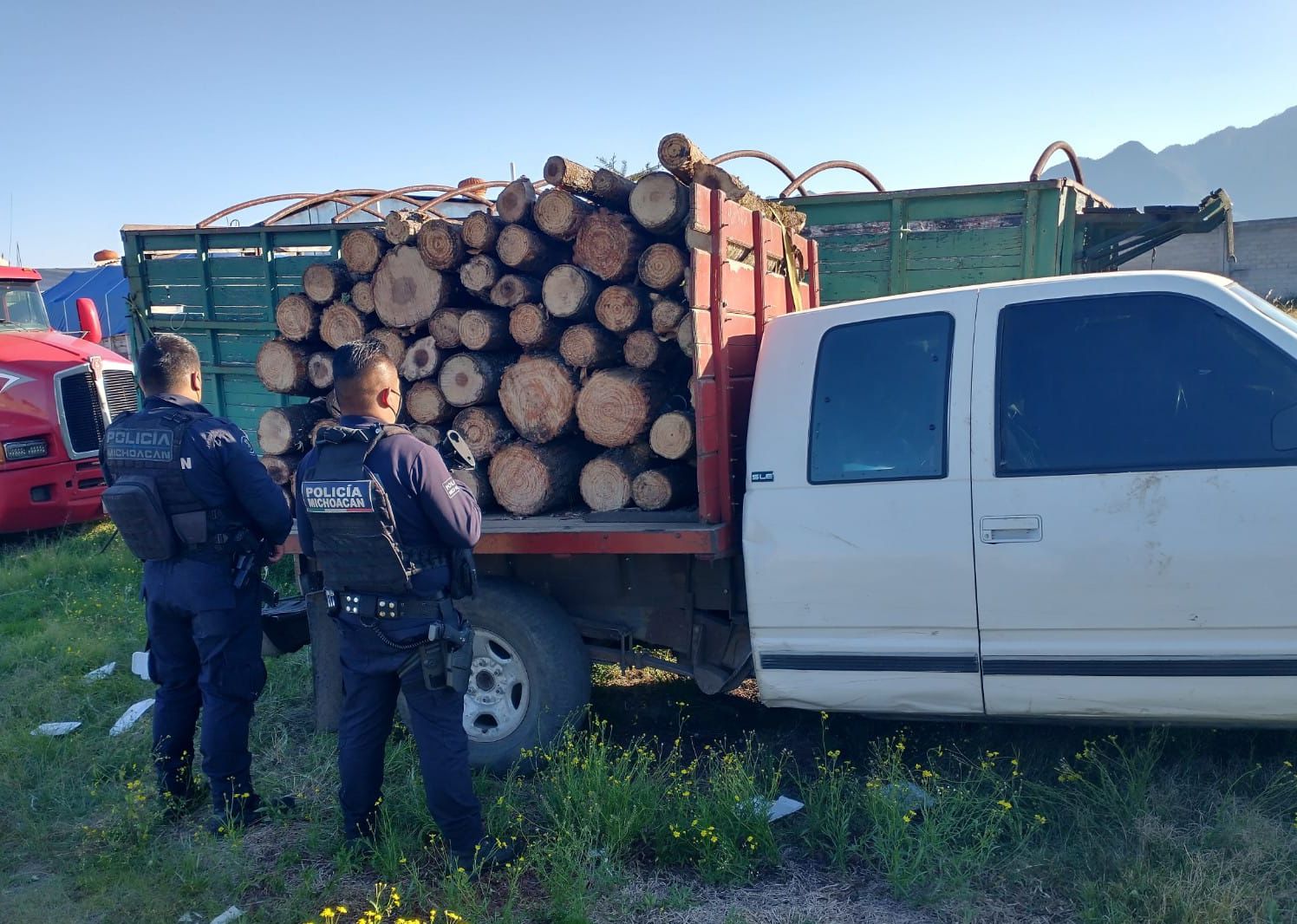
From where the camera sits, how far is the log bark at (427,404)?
4434 millimetres

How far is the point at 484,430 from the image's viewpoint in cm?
434

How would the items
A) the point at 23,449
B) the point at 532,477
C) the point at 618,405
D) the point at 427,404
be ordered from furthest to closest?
the point at 23,449, the point at 427,404, the point at 532,477, the point at 618,405

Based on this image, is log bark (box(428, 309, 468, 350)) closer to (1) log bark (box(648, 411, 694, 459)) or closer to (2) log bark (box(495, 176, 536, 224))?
(2) log bark (box(495, 176, 536, 224))

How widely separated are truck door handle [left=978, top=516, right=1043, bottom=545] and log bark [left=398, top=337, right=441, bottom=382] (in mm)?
2543

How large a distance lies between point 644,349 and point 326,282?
170 centimetres

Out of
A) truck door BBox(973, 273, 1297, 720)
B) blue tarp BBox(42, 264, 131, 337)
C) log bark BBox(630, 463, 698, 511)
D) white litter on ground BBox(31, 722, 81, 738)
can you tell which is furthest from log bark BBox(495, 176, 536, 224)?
blue tarp BBox(42, 264, 131, 337)

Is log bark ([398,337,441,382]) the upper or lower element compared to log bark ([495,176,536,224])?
lower

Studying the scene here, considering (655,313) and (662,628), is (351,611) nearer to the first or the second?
(662,628)

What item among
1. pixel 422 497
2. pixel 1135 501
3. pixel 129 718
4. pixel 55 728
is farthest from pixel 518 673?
pixel 55 728

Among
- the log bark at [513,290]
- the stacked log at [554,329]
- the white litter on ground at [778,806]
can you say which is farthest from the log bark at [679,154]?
the white litter on ground at [778,806]

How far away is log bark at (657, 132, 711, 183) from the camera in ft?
13.0

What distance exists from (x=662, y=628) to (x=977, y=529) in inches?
57.3

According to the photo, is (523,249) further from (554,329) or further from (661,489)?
(661,489)

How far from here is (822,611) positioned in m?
3.52
